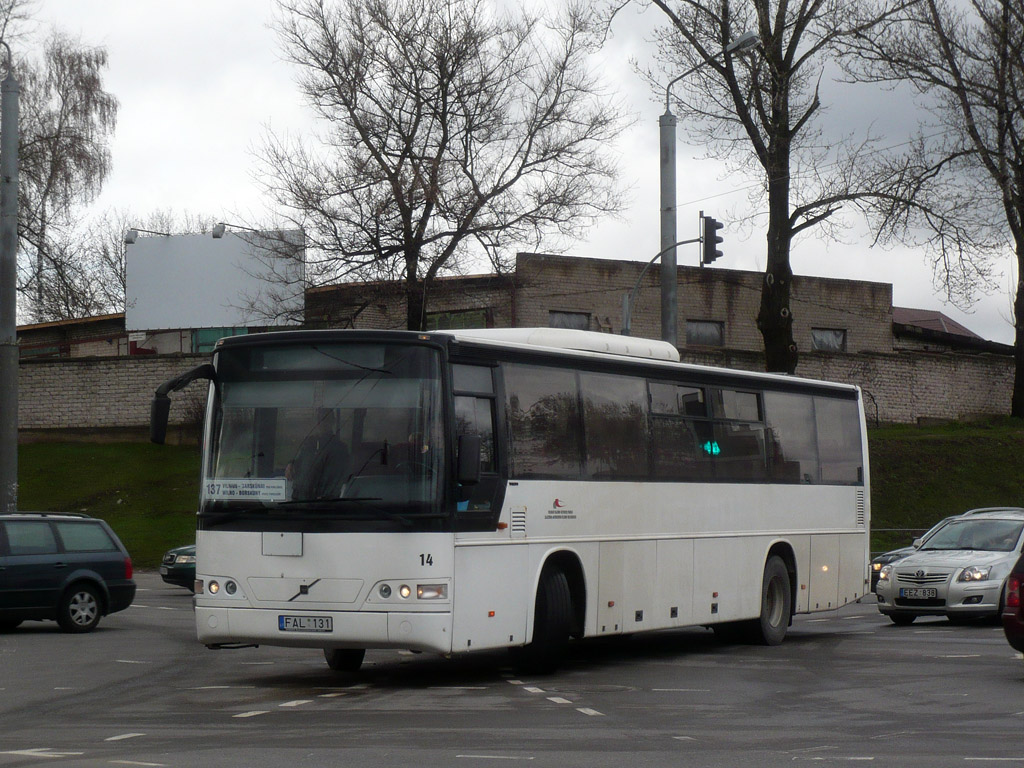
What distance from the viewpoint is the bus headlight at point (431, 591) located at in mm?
11672

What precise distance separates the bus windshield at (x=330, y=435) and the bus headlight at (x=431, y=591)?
0.61m

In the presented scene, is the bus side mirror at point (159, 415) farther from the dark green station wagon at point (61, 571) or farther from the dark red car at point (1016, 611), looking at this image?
the dark green station wagon at point (61, 571)

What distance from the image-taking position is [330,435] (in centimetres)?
1198

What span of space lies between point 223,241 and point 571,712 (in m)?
47.2

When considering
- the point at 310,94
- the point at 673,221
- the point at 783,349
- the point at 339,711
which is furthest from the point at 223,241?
the point at 339,711

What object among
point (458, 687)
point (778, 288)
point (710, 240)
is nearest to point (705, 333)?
point (778, 288)

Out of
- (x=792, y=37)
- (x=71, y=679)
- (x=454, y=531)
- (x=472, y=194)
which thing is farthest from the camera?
(x=472, y=194)

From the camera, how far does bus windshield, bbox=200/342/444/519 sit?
1188 centimetres

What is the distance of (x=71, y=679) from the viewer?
13.4 metres

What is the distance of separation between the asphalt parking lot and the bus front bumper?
0.46 metres

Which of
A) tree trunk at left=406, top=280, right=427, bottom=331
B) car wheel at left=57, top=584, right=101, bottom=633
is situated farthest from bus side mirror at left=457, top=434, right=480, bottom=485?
tree trunk at left=406, top=280, right=427, bottom=331

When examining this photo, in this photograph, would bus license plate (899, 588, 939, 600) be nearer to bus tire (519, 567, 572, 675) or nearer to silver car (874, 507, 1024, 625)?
silver car (874, 507, 1024, 625)

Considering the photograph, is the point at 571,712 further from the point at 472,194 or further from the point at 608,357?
the point at 472,194

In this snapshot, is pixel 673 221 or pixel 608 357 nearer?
pixel 608 357
